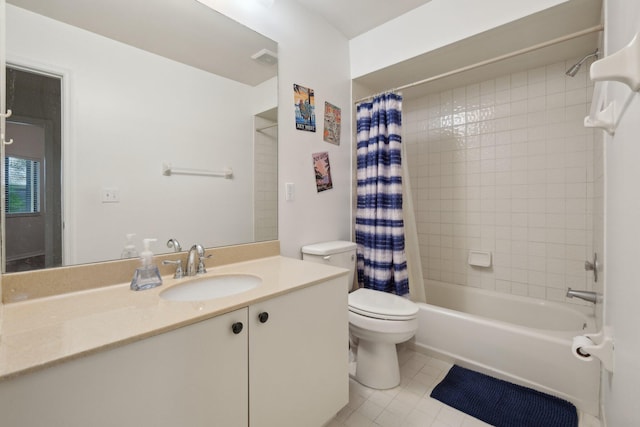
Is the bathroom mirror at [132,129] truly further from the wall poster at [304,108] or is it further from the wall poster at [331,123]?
the wall poster at [331,123]

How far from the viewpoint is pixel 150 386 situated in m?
0.68

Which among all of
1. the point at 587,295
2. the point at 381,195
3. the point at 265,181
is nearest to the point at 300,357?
the point at 265,181

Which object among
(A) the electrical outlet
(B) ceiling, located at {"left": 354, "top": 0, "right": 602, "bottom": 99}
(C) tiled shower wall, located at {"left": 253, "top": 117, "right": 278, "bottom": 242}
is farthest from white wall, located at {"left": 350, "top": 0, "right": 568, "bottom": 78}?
(A) the electrical outlet

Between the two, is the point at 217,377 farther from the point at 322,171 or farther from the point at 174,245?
the point at 322,171

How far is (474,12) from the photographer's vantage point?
1.62 meters

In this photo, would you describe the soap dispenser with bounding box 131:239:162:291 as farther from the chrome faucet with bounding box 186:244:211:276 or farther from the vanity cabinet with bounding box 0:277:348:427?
the vanity cabinet with bounding box 0:277:348:427

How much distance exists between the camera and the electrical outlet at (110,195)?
1069 mm

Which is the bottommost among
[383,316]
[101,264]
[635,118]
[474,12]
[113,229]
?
[383,316]

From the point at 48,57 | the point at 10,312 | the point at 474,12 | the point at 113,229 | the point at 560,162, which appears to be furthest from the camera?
the point at 560,162

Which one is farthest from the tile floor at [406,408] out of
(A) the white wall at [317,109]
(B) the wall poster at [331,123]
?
(B) the wall poster at [331,123]

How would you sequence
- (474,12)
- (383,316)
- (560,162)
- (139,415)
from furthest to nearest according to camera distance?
(560,162) → (474,12) → (383,316) → (139,415)

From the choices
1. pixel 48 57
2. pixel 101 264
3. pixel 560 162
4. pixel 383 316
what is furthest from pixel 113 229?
pixel 560 162

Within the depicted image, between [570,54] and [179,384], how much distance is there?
2842mm

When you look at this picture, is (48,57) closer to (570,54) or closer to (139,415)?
(139,415)
